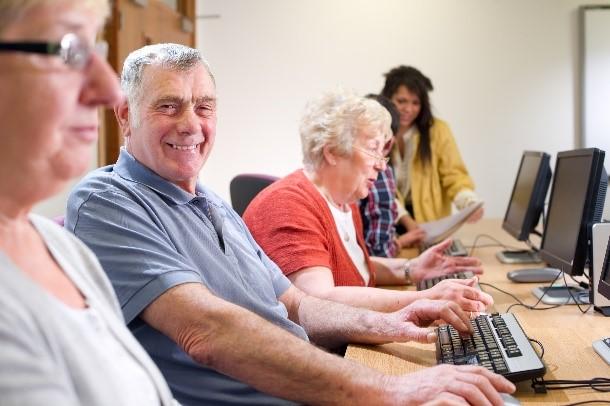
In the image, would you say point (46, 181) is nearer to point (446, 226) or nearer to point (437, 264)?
point (437, 264)

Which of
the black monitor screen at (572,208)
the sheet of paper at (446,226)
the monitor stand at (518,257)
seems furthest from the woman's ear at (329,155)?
the sheet of paper at (446,226)

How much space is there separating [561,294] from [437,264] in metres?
0.40

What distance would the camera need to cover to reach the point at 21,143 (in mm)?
713

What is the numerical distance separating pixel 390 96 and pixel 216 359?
283 centimetres

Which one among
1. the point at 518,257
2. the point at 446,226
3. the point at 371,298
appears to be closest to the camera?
the point at 371,298

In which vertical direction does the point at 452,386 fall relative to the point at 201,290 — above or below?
below

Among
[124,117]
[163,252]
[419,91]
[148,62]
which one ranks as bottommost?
[163,252]

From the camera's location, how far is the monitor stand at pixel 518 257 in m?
2.87

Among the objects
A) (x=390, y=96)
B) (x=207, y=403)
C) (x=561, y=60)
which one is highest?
(x=561, y=60)

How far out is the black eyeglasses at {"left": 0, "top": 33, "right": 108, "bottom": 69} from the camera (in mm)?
704

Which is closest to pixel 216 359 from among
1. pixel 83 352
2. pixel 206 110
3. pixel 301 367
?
pixel 301 367

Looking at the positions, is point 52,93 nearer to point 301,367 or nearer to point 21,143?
point 21,143

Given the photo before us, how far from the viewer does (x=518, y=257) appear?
2.94 meters

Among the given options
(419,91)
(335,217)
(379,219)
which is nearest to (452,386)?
(335,217)
